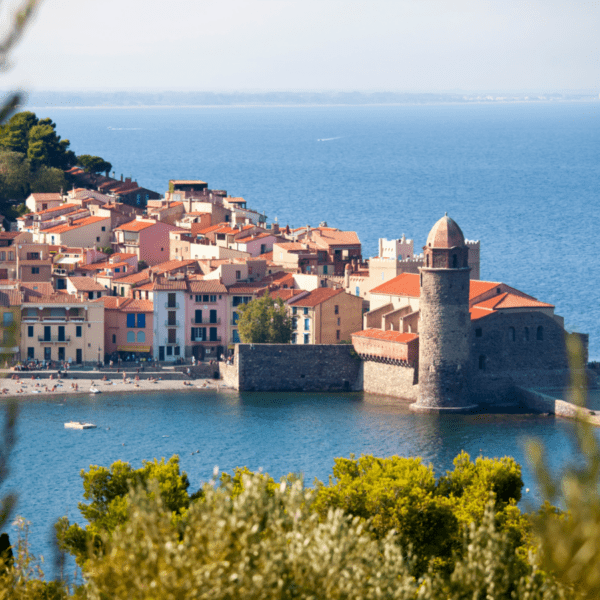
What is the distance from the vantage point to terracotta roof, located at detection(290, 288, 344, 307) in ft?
190

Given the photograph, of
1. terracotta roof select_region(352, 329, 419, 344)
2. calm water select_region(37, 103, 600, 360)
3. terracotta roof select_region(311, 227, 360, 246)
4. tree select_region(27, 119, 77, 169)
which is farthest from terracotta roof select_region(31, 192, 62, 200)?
terracotta roof select_region(352, 329, 419, 344)

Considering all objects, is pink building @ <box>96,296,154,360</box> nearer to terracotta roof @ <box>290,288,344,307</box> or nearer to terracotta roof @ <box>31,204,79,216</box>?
terracotta roof @ <box>290,288,344,307</box>

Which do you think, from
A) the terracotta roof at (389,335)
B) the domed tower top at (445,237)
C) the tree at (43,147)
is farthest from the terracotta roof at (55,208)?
the domed tower top at (445,237)

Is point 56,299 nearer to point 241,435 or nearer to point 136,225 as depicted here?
point 136,225

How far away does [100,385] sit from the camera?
184 feet

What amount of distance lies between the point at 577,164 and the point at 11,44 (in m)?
182

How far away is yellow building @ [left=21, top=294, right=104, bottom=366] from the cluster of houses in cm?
4

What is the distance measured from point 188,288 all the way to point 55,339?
5784 millimetres

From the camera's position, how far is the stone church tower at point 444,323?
51469 millimetres

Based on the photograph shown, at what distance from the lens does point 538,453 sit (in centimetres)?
976

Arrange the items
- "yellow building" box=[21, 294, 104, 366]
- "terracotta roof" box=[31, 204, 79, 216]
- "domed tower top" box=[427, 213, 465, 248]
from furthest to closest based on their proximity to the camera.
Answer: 1. "terracotta roof" box=[31, 204, 79, 216]
2. "yellow building" box=[21, 294, 104, 366]
3. "domed tower top" box=[427, 213, 465, 248]

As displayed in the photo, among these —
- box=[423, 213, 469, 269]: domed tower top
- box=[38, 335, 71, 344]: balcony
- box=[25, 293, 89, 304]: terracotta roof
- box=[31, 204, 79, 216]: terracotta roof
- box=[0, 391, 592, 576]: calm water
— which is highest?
box=[31, 204, 79, 216]: terracotta roof

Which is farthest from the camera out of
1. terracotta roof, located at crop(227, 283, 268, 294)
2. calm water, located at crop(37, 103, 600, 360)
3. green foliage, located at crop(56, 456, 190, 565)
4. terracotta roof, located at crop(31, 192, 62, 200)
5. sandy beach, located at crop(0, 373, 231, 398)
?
calm water, located at crop(37, 103, 600, 360)

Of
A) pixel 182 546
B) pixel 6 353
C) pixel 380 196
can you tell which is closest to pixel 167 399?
pixel 182 546
